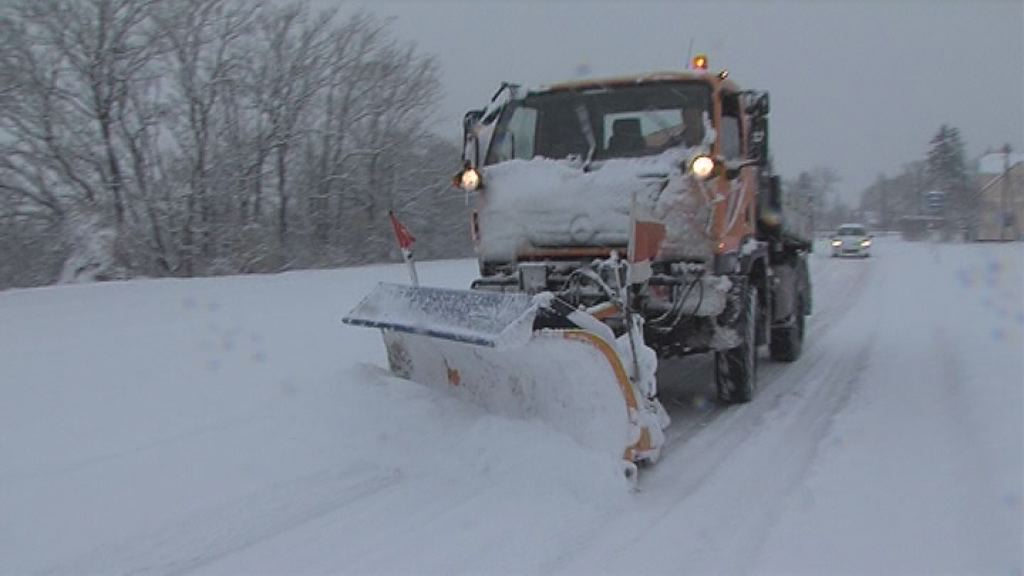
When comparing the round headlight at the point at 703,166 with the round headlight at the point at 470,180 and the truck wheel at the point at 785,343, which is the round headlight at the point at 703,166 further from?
the truck wheel at the point at 785,343

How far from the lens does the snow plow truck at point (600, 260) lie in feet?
14.5

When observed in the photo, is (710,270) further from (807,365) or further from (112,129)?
(112,129)

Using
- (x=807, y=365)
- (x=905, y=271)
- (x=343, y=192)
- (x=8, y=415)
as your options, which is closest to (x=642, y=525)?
(x=8, y=415)

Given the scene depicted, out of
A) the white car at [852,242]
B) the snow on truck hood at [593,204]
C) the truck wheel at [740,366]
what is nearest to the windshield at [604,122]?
the snow on truck hood at [593,204]

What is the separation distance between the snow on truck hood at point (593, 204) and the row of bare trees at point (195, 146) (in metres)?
12.6

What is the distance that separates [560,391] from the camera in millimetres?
4547

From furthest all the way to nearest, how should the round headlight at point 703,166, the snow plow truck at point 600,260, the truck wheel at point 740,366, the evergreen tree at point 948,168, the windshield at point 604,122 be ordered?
the evergreen tree at point 948,168 < the truck wheel at point 740,366 < the windshield at point 604,122 < the round headlight at point 703,166 < the snow plow truck at point 600,260

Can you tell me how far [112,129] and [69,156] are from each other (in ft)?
4.18

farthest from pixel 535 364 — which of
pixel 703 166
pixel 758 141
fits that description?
pixel 758 141

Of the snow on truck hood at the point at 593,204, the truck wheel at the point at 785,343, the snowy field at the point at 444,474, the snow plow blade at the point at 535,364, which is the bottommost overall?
the truck wheel at the point at 785,343

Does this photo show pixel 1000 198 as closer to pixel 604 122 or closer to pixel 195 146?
pixel 195 146

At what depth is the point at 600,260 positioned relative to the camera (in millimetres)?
5375

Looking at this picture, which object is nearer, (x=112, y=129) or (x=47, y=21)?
(x=47, y=21)

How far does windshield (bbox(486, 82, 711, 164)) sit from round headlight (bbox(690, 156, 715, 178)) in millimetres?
476
